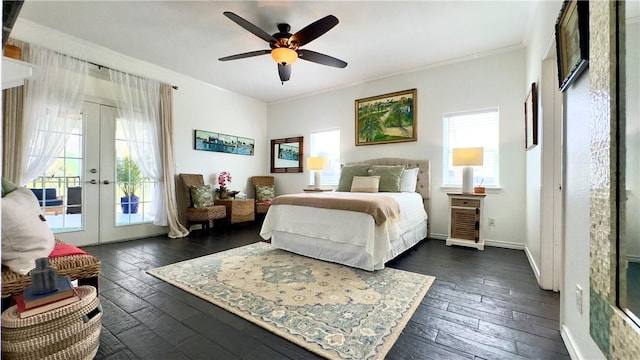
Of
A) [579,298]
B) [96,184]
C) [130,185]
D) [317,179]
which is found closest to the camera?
[579,298]

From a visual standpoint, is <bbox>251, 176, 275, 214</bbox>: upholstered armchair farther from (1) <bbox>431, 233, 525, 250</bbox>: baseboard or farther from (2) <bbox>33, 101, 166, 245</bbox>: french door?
(1) <bbox>431, 233, 525, 250</bbox>: baseboard

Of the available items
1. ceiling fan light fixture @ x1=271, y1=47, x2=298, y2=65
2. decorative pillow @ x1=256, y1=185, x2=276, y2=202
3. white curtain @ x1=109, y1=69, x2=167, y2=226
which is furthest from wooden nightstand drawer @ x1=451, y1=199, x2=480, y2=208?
white curtain @ x1=109, y1=69, x2=167, y2=226

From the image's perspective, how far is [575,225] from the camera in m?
1.47

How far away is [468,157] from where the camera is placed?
353 centimetres

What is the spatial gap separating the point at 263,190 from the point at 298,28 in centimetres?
344

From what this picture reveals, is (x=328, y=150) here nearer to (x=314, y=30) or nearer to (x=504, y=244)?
(x=314, y=30)

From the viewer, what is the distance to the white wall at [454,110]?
3643 millimetres

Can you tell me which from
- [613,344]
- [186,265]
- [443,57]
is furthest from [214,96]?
[613,344]

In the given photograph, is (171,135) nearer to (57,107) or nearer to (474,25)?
(57,107)

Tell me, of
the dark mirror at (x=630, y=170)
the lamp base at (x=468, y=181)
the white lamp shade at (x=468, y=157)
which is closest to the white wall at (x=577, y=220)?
the dark mirror at (x=630, y=170)

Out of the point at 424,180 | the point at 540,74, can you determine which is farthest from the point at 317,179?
the point at 540,74

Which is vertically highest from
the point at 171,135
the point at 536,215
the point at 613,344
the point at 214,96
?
the point at 214,96

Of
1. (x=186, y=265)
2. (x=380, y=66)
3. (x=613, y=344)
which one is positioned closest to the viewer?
(x=613, y=344)

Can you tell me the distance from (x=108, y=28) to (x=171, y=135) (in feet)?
5.37
